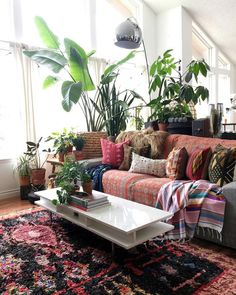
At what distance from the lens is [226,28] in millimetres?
6949

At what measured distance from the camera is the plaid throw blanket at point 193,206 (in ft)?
7.44

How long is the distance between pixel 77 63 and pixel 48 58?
0.41 metres

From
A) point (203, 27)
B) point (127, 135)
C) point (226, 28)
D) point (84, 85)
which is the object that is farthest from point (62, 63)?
point (226, 28)

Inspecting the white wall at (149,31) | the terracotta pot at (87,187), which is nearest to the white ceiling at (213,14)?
the white wall at (149,31)

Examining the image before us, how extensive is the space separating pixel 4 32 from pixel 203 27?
15.7 feet

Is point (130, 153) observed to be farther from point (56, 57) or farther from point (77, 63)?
point (56, 57)

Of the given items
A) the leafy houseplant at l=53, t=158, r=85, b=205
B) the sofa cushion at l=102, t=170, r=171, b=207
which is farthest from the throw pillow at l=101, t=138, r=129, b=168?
the leafy houseplant at l=53, t=158, r=85, b=205

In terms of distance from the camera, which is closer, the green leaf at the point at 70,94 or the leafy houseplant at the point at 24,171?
the green leaf at the point at 70,94

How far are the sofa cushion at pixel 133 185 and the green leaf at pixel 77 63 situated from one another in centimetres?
152

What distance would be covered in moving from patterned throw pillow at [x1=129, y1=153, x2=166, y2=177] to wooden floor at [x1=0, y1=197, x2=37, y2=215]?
1.42 meters

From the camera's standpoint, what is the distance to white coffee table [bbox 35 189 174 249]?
1.93 m

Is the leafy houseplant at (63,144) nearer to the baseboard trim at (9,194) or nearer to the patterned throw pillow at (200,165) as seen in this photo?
Result: the baseboard trim at (9,194)

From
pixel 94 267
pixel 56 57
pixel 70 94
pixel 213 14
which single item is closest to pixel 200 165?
pixel 94 267

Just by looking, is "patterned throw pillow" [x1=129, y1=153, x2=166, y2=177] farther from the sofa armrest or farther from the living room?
the sofa armrest
